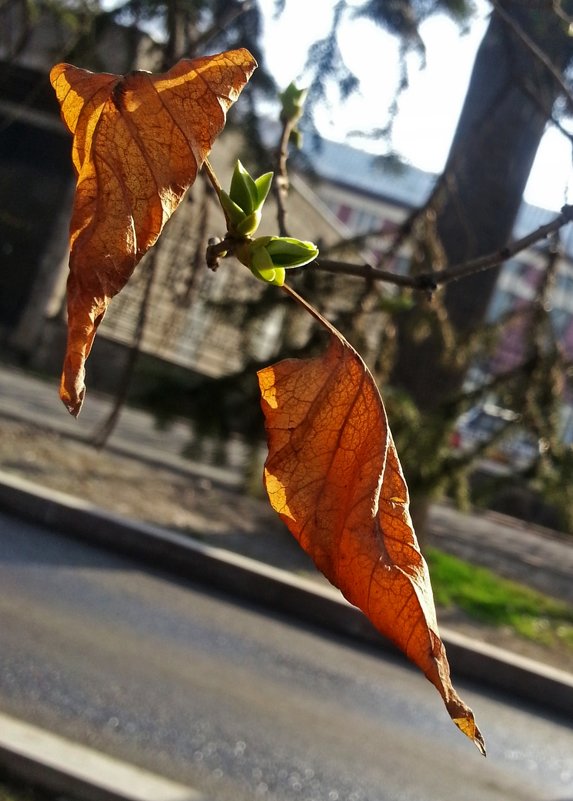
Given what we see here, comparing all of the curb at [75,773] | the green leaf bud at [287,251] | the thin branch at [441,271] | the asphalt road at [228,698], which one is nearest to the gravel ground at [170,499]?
the asphalt road at [228,698]

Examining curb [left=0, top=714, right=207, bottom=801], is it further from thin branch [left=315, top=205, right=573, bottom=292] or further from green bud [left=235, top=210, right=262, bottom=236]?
green bud [left=235, top=210, right=262, bottom=236]

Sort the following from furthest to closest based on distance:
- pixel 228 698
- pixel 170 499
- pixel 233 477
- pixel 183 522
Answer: pixel 233 477
pixel 170 499
pixel 183 522
pixel 228 698

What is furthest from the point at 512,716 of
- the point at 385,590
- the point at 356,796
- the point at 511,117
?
the point at 385,590

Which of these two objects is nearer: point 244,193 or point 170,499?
point 244,193

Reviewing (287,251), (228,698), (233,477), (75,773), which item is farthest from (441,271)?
(233,477)

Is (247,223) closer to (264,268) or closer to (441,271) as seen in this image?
(264,268)

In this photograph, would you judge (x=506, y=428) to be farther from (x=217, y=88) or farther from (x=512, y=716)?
(x=217, y=88)

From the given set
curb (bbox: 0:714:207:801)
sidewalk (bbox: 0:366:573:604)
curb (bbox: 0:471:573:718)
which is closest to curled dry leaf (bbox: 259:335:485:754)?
curb (bbox: 0:714:207:801)
